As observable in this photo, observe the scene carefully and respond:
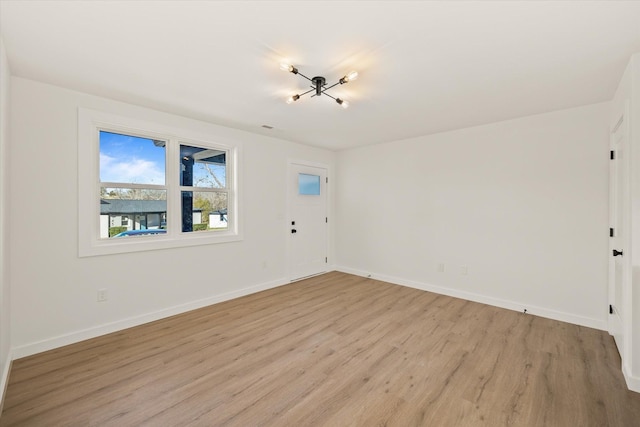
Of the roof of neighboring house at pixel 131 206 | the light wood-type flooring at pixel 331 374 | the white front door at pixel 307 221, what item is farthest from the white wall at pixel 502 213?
the roof of neighboring house at pixel 131 206

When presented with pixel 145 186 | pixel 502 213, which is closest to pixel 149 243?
pixel 145 186

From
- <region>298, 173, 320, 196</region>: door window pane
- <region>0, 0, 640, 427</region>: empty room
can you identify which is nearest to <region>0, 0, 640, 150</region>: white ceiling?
<region>0, 0, 640, 427</region>: empty room

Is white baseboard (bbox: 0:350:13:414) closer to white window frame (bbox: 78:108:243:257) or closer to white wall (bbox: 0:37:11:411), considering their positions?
white wall (bbox: 0:37:11:411)

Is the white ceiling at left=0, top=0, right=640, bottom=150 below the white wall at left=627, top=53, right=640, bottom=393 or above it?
above

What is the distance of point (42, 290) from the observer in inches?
102

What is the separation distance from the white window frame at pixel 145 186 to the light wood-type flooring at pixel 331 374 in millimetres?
934

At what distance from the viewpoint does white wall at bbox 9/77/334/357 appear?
8.18 feet

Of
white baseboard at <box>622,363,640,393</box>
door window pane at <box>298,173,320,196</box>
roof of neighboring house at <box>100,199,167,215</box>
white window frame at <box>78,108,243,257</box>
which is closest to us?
white baseboard at <box>622,363,640,393</box>

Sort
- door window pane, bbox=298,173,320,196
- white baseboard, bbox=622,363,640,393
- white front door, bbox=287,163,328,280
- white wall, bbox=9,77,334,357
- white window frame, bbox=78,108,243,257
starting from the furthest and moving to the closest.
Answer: door window pane, bbox=298,173,320,196, white front door, bbox=287,163,328,280, white window frame, bbox=78,108,243,257, white wall, bbox=9,77,334,357, white baseboard, bbox=622,363,640,393

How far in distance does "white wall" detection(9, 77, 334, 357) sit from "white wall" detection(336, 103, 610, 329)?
3.11 meters

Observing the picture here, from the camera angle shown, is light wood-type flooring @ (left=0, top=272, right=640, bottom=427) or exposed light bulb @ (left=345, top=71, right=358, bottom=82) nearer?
light wood-type flooring @ (left=0, top=272, right=640, bottom=427)

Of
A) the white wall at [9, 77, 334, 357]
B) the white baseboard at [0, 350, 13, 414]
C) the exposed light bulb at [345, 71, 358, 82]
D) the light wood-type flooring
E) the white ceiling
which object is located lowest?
the light wood-type flooring

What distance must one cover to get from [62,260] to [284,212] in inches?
113

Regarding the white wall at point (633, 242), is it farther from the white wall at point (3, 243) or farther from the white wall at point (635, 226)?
the white wall at point (3, 243)
